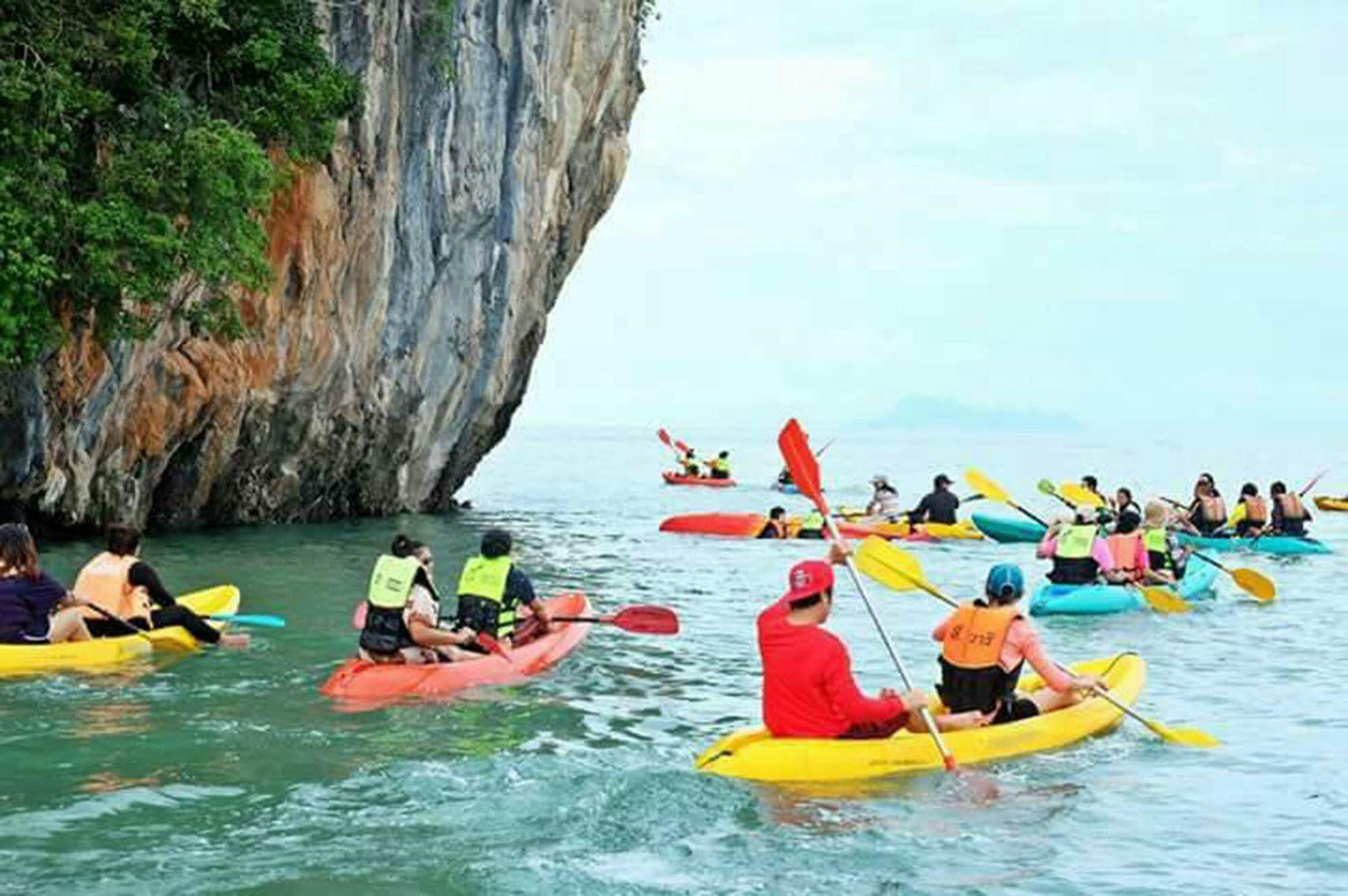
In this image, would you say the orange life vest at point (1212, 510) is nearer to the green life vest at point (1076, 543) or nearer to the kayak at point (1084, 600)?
the kayak at point (1084, 600)

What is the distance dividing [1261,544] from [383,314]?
16.0 meters

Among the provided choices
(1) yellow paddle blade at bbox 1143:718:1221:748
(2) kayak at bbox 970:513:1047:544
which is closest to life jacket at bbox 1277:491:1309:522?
(2) kayak at bbox 970:513:1047:544

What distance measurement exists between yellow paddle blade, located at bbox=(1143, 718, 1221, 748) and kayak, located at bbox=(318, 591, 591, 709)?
16.4 feet

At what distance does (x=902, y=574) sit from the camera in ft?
42.2

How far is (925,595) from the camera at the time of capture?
2317 centimetres

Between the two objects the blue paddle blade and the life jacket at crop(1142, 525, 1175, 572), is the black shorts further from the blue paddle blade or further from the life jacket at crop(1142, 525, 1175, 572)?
the life jacket at crop(1142, 525, 1175, 572)

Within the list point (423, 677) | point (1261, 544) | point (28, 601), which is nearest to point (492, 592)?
point (423, 677)

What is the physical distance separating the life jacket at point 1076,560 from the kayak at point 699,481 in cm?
3304

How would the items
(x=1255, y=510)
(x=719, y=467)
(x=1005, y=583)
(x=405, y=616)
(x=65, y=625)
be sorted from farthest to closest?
1. (x=719, y=467)
2. (x=1255, y=510)
3. (x=65, y=625)
4. (x=405, y=616)
5. (x=1005, y=583)

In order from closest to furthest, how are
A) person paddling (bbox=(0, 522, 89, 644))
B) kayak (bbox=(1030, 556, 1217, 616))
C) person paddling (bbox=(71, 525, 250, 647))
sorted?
person paddling (bbox=(0, 522, 89, 644)) < person paddling (bbox=(71, 525, 250, 647)) < kayak (bbox=(1030, 556, 1217, 616))

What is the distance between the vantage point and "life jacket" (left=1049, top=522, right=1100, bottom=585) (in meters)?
20.4

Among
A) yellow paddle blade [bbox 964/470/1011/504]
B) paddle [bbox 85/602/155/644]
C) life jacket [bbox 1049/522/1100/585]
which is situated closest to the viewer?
paddle [bbox 85/602/155/644]

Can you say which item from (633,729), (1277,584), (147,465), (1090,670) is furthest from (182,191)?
(1277,584)

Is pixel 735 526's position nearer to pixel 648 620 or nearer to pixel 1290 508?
pixel 1290 508
